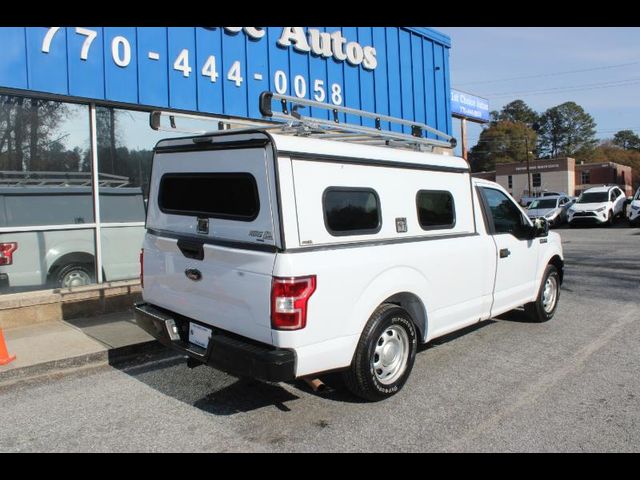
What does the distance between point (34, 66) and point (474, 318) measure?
5.77m

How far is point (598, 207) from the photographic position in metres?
23.4

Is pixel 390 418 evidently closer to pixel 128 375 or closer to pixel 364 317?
pixel 364 317

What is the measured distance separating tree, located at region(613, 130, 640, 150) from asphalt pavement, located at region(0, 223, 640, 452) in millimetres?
147681

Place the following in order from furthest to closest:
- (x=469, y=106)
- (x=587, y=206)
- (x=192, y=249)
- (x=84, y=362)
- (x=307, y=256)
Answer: (x=469, y=106)
(x=587, y=206)
(x=84, y=362)
(x=192, y=249)
(x=307, y=256)

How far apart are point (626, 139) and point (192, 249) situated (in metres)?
153

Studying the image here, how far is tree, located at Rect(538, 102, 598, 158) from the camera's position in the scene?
4779 inches

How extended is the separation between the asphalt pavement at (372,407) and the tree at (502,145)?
100 m

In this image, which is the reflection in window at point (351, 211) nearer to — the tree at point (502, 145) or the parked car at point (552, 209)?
the parked car at point (552, 209)

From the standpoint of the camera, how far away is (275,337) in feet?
11.5

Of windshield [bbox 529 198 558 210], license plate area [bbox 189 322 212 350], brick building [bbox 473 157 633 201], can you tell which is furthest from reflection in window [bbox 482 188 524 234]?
brick building [bbox 473 157 633 201]

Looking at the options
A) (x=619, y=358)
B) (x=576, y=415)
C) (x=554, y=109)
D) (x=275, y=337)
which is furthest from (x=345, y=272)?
(x=554, y=109)

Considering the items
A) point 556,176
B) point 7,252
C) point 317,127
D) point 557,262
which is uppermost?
point 556,176

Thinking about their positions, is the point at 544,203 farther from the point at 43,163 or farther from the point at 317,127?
the point at 317,127

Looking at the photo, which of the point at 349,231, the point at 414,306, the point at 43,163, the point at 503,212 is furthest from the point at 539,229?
the point at 43,163
